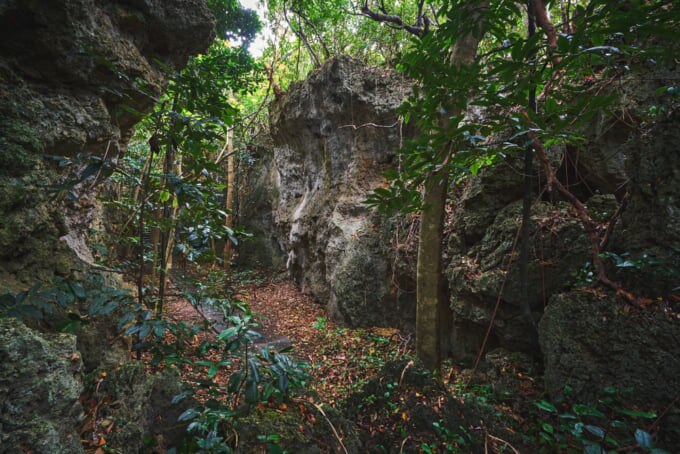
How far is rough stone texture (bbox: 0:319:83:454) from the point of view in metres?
1.10

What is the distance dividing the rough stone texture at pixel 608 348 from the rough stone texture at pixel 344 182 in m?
2.78

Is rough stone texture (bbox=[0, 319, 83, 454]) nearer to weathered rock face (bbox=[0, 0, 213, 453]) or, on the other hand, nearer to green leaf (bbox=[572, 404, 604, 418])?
weathered rock face (bbox=[0, 0, 213, 453])

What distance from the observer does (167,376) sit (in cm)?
195

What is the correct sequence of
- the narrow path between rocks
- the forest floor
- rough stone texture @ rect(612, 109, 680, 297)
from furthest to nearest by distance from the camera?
the narrow path between rocks
rough stone texture @ rect(612, 109, 680, 297)
the forest floor

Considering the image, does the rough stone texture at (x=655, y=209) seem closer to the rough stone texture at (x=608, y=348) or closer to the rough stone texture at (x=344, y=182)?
the rough stone texture at (x=608, y=348)

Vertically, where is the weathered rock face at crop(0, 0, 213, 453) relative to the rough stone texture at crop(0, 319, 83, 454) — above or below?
above

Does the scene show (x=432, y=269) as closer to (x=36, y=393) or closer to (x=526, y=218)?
(x=526, y=218)

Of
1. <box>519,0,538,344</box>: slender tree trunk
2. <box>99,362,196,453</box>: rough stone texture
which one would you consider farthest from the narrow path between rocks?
<box>519,0,538,344</box>: slender tree trunk

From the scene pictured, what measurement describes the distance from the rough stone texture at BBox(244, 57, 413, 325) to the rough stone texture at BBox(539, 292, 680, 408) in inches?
110

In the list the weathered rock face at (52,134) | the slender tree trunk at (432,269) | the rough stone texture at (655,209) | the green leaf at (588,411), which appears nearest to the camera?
the weathered rock face at (52,134)

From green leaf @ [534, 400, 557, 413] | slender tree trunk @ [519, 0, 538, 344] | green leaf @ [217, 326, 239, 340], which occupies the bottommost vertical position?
green leaf @ [534, 400, 557, 413]

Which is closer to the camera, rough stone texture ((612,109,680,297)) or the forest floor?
the forest floor

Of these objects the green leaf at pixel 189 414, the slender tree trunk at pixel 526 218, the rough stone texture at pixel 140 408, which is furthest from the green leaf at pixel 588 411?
the rough stone texture at pixel 140 408

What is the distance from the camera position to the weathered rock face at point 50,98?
7.09 ft
